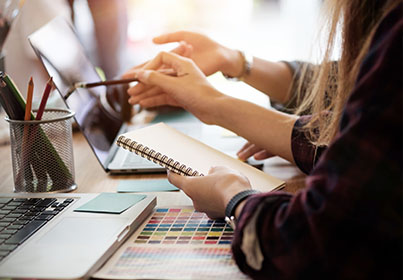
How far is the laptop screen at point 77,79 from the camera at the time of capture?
3.53 ft

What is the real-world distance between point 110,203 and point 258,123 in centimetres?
39

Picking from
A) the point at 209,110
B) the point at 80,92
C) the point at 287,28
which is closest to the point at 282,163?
the point at 209,110

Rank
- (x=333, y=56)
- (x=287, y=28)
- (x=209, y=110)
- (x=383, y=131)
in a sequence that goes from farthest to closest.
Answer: (x=287, y=28) < (x=209, y=110) < (x=333, y=56) < (x=383, y=131)

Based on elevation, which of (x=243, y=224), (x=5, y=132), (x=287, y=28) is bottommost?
(x=287, y=28)

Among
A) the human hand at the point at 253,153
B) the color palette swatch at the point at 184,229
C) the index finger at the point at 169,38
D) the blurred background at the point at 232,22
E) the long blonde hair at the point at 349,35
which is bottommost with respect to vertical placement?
the blurred background at the point at 232,22

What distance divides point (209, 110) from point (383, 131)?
24.0 inches

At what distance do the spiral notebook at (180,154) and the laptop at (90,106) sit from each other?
0.41ft

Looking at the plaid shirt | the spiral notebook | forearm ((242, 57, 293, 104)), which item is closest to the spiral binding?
the spiral notebook

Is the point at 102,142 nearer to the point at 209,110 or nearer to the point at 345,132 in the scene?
the point at 209,110

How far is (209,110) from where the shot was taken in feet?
3.62

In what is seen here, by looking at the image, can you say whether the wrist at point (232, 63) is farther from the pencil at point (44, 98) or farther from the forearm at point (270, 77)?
the pencil at point (44, 98)

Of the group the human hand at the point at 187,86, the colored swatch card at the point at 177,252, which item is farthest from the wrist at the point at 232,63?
the colored swatch card at the point at 177,252

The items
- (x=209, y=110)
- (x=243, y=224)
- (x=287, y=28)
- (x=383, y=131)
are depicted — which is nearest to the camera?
(x=383, y=131)

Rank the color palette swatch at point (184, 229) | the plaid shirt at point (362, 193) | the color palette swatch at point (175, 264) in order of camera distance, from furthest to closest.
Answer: the color palette swatch at point (184, 229) → the color palette swatch at point (175, 264) → the plaid shirt at point (362, 193)
